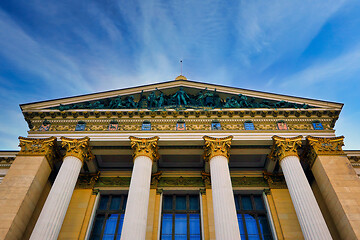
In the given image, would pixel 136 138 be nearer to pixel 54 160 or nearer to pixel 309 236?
pixel 54 160

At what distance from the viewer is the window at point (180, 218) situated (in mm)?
14688

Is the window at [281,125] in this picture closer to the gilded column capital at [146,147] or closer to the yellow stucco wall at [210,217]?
the yellow stucco wall at [210,217]

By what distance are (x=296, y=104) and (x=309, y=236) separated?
812 centimetres

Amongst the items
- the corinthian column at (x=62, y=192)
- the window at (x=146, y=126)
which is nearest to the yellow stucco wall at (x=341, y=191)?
the window at (x=146, y=126)

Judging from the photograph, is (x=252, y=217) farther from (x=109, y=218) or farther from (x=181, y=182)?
(x=109, y=218)

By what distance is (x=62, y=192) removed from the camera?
12430 mm

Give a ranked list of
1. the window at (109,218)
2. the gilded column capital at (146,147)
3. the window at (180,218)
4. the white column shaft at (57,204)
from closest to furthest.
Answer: the white column shaft at (57,204), the gilded column capital at (146,147), the window at (180,218), the window at (109,218)

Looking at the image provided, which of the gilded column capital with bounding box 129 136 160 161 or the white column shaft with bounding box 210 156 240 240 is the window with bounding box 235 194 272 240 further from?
the gilded column capital with bounding box 129 136 160 161

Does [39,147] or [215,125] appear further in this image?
[215,125]

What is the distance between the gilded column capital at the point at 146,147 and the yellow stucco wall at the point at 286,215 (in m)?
6.94

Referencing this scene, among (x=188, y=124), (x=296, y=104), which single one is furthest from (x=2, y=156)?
(x=296, y=104)

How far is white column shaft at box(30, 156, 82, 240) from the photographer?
11.1m

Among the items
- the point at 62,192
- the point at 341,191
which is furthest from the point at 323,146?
the point at 62,192

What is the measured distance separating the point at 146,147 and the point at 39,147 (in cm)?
543
